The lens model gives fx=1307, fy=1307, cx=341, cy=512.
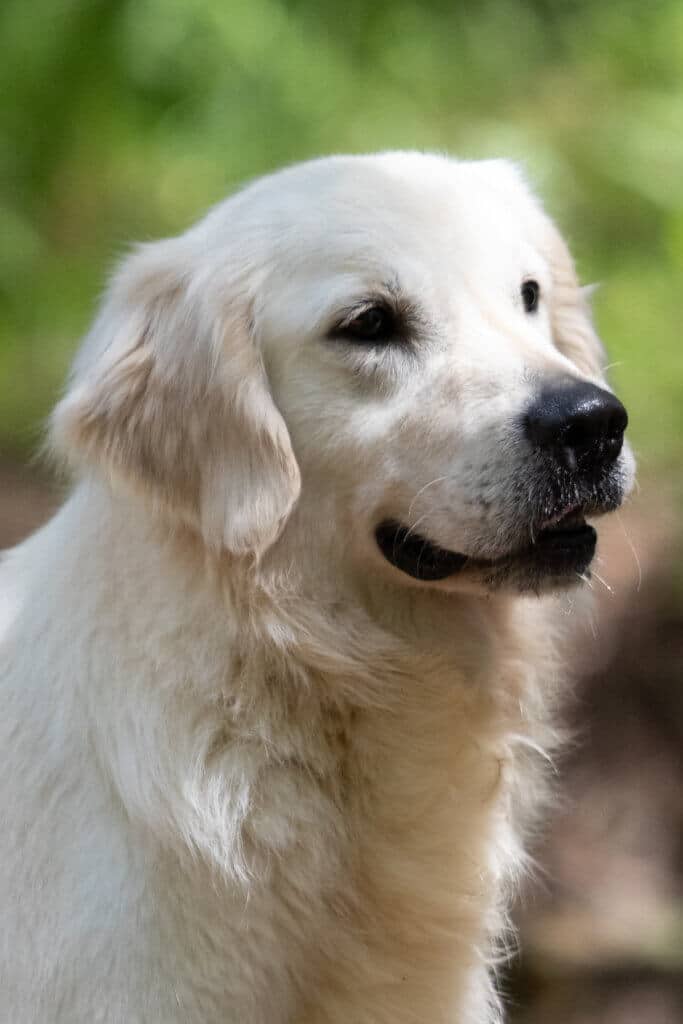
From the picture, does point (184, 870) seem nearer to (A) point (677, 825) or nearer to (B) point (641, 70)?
(A) point (677, 825)

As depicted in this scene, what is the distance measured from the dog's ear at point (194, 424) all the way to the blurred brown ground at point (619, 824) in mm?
2291

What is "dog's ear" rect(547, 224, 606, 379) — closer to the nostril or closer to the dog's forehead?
the dog's forehead

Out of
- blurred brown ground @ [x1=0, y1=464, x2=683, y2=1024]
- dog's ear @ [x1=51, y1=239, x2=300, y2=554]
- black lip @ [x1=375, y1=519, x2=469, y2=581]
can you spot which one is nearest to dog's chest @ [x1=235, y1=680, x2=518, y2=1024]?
black lip @ [x1=375, y1=519, x2=469, y2=581]

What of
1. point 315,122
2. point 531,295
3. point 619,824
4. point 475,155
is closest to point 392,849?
point 531,295

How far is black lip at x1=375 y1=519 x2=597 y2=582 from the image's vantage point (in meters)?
2.52

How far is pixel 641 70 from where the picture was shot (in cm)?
612

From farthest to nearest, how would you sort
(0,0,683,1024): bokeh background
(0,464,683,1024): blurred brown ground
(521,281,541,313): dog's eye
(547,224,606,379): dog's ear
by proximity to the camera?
(0,0,683,1024): bokeh background < (0,464,683,1024): blurred brown ground < (547,224,606,379): dog's ear < (521,281,541,313): dog's eye

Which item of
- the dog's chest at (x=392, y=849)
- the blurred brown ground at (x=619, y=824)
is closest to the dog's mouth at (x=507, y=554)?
the dog's chest at (x=392, y=849)

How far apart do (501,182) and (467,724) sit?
4.08 ft

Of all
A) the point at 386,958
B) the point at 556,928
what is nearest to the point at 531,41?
the point at 556,928

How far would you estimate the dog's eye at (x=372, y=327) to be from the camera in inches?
100

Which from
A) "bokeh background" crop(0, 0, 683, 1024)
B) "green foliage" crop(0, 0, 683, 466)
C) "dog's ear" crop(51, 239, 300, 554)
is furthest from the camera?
"green foliage" crop(0, 0, 683, 466)

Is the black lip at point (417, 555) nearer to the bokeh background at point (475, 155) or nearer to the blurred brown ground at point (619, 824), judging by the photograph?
the blurred brown ground at point (619, 824)

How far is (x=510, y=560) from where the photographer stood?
2.52 meters
